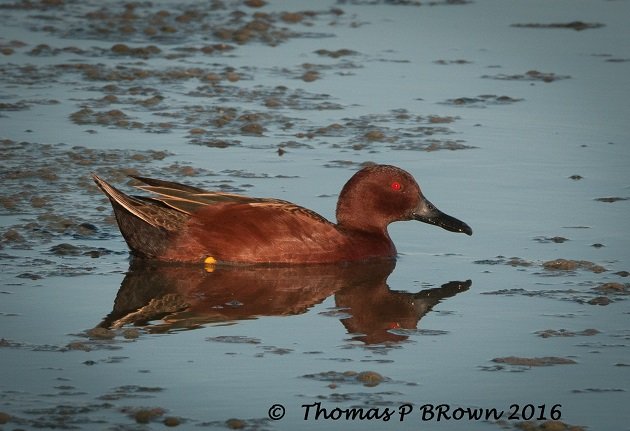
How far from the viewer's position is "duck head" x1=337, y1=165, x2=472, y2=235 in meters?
9.66

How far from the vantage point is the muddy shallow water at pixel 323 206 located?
678 centimetres

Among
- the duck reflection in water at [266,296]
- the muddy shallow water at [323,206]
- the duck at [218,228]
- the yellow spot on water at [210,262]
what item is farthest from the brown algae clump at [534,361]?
the yellow spot on water at [210,262]

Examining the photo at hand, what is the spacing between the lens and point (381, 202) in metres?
9.71

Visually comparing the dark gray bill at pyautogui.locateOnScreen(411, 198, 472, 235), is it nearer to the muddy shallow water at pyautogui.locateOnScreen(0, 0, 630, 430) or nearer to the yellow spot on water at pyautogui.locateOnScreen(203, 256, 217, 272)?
the muddy shallow water at pyautogui.locateOnScreen(0, 0, 630, 430)

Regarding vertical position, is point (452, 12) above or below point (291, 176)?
above

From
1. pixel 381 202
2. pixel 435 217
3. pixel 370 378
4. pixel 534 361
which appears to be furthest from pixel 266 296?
pixel 534 361

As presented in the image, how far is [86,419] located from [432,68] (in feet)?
29.3

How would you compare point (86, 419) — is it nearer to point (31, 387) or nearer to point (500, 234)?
point (31, 387)

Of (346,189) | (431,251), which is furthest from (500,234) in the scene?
(346,189)

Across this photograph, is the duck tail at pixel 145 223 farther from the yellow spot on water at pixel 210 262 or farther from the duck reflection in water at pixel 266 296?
the yellow spot on water at pixel 210 262

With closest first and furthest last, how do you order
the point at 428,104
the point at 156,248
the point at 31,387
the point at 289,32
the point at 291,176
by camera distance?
the point at 31,387 → the point at 156,248 → the point at 291,176 → the point at 428,104 → the point at 289,32

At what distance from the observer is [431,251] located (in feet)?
32.0

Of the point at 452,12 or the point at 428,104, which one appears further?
the point at 452,12

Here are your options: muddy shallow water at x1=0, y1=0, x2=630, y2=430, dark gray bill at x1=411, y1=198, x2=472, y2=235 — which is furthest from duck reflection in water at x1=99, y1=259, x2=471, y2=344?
dark gray bill at x1=411, y1=198, x2=472, y2=235
